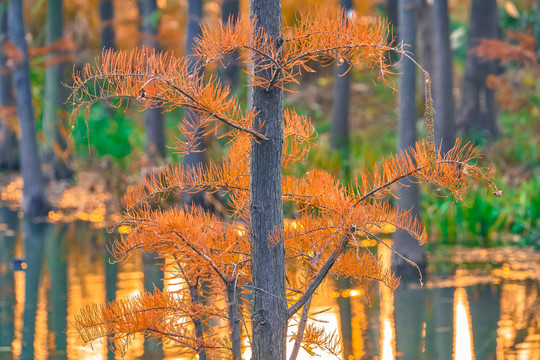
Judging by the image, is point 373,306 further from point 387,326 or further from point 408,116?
point 408,116

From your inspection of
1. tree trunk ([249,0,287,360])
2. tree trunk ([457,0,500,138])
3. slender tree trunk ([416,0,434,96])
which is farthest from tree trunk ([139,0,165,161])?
tree trunk ([249,0,287,360])

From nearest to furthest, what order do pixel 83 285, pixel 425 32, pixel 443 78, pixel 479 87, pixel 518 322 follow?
pixel 518 322 → pixel 83 285 → pixel 443 78 → pixel 425 32 → pixel 479 87

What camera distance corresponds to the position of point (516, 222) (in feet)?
40.2

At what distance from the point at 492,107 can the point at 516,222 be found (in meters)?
6.43

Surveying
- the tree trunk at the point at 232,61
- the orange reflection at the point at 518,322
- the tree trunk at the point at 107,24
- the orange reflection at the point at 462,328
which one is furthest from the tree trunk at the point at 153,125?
the orange reflection at the point at 518,322

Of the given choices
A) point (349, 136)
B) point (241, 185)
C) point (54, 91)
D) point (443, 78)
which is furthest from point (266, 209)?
point (54, 91)

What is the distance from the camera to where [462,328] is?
752 cm

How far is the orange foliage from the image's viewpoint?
12.3ft

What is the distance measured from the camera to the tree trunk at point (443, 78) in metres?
12.7

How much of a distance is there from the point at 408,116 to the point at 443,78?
4547 millimetres

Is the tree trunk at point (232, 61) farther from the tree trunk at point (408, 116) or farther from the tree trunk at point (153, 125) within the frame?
the tree trunk at point (408, 116)

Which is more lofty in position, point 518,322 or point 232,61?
point 232,61

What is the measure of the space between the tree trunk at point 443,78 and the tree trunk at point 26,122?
27.8ft

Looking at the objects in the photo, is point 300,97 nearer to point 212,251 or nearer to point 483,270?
point 483,270
